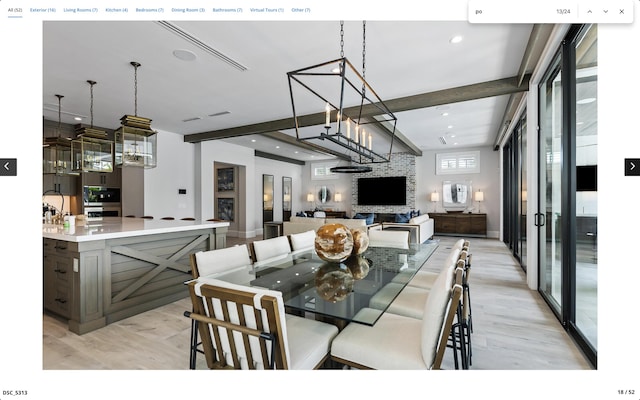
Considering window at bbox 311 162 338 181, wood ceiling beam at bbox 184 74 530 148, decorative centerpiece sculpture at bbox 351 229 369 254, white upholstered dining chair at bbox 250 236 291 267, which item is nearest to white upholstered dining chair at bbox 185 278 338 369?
white upholstered dining chair at bbox 250 236 291 267

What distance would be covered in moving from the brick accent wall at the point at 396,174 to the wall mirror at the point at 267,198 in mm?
2826

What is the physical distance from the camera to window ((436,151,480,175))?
8.23 m

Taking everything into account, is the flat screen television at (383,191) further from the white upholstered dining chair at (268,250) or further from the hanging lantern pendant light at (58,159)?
the hanging lantern pendant light at (58,159)

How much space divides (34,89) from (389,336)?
61.3 inches

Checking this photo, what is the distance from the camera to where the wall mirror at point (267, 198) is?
9.06 meters

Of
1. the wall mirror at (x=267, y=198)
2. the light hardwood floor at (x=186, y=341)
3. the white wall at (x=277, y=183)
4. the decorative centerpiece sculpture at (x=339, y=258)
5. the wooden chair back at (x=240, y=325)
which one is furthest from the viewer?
the wall mirror at (x=267, y=198)

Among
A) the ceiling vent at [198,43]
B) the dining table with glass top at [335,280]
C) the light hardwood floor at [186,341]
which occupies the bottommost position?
the light hardwood floor at [186,341]

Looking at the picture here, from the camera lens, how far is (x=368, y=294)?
4.60 ft

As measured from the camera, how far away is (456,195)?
8414mm

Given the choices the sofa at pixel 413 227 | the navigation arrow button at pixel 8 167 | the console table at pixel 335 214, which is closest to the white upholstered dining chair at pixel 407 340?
the navigation arrow button at pixel 8 167

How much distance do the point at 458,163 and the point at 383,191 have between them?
93.0 inches

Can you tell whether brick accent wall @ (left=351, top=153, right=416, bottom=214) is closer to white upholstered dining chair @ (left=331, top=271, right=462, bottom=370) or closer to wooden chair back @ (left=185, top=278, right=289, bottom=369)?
white upholstered dining chair @ (left=331, top=271, right=462, bottom=370)
